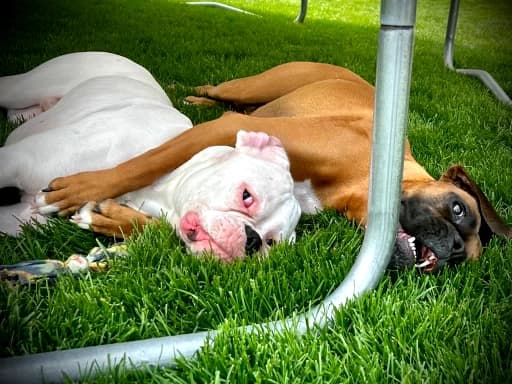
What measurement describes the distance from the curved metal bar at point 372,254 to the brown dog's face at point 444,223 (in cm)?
57

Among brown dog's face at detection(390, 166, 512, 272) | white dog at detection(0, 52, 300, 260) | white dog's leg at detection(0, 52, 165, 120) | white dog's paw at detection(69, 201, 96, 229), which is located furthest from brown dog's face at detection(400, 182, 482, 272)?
white dog's leg at detection(0, 52, 165, 120)

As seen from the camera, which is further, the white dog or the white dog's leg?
the white dog's leg

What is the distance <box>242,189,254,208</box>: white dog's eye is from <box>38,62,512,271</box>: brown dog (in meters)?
0.49

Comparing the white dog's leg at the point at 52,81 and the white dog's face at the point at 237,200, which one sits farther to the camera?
the white dog's leg at the point at 52,81

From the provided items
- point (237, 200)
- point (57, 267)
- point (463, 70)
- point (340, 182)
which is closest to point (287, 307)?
point (237, 200)

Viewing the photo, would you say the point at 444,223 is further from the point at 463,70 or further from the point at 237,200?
the point at 463,70

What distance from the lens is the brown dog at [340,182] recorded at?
9.47ft

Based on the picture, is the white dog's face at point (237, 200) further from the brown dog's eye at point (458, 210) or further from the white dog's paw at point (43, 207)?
the brown dog's eye at point (458, 210)

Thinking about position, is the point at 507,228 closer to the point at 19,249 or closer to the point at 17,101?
the point at 19,249

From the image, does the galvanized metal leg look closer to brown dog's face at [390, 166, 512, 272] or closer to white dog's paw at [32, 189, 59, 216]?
brown dog's face at [390, 166, 512, 272]

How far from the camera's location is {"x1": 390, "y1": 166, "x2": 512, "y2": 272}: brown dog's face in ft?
9.41

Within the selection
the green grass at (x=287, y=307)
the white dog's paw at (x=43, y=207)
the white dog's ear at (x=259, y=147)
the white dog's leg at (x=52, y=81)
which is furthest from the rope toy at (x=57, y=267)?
the white dog's leg at (x=52, y=81)

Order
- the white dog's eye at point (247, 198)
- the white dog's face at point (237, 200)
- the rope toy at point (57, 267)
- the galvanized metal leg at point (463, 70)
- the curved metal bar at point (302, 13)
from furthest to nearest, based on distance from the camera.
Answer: the curved metal bar at point (302, 13) < the galvanized metal leg at point (463, 70) < the white dog's eye at point (247, 198) < the white dog's face at point (237, 200) < the rope toy at point (57, 267)

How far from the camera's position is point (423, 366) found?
76.4 inches
